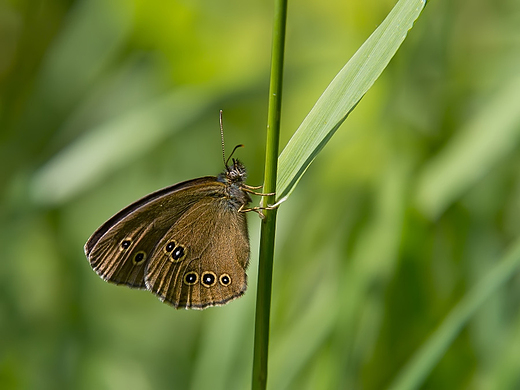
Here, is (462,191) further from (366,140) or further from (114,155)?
(114,155)

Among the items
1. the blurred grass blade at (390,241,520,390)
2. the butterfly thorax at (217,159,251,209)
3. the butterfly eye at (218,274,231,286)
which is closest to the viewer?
the blurred grass blade at (390,241,520,390)

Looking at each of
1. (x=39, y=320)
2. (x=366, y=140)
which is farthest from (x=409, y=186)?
(x=39, y=320)

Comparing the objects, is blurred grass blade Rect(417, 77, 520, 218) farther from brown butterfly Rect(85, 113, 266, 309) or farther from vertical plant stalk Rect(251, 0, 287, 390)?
vertical plant stalk Rect(251, 0, 287, 390)

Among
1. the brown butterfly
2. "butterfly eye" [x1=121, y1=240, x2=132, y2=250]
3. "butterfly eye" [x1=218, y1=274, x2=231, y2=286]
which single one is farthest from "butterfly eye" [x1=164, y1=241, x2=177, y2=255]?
"butterfly eye" [x1=218, y1=274, x2=231, y2=286]

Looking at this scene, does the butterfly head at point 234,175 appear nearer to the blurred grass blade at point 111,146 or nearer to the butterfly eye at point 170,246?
the butterfly eye at point 170,246

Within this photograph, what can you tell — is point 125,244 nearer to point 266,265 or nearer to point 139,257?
point 139,257

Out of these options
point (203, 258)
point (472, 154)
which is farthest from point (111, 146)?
point (472, 154)
